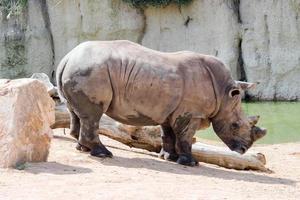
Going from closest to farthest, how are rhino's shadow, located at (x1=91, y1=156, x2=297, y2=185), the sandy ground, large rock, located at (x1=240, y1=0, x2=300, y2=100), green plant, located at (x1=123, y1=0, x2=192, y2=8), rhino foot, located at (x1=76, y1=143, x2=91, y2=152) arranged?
the sandy ground < rhino's shadow, located at (x1=91, y1=156, x2=297, y2=185) < rhino foot, located at (x1=76, y1=143, x2=91, y2=152) < large rock, located at (x1=240, y1=0, x2=300, y2=100) < green plant, located at (x1=123, y1=0, x2=192, y2=8)

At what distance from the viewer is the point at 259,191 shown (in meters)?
7.42

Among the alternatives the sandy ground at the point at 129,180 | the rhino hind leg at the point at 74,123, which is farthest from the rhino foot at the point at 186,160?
the rhino hind leg at the point at 74,123

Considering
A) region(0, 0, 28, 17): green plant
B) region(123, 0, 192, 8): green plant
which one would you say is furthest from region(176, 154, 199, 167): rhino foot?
region(0, 0, 28, 17): green plant

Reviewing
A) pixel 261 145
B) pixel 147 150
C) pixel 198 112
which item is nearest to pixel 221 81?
pixel 198 112

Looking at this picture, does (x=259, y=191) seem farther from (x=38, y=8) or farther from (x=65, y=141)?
(x=38, y=8)

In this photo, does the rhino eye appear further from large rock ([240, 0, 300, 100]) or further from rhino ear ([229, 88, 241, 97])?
large rock ([240, 0, 300, 100])

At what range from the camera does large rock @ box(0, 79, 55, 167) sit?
7.55 m

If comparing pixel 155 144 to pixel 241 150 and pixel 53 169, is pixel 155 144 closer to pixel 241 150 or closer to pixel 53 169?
pixel 241 150

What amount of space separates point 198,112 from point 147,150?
1371 mm

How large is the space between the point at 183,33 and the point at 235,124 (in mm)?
17950

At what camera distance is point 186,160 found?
9.36 m

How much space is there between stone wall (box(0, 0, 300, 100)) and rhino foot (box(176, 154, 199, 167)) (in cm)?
→ 1621

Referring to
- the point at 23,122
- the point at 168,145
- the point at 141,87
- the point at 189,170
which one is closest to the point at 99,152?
the point at 141,87

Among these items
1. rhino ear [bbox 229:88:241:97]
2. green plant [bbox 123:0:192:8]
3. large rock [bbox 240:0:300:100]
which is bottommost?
large rock [bbox 240:0:300:100]
